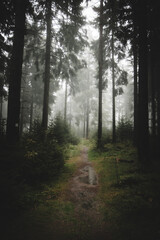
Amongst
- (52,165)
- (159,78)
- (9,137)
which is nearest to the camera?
(9,137)

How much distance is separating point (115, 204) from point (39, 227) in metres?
2.33

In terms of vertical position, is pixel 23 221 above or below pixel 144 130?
Result: below

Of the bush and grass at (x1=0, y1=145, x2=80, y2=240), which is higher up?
the bush

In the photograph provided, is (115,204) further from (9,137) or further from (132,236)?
(9,137)

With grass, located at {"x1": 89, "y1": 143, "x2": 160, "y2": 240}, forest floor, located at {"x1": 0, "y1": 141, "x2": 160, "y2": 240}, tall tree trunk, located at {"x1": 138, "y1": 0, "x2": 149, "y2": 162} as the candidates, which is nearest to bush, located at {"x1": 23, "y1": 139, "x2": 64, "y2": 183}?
forest floor, located at {"x1": 0, "y1": 141, "x2": 160, "y2": 240}

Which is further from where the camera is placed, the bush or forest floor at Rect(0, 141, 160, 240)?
the bush

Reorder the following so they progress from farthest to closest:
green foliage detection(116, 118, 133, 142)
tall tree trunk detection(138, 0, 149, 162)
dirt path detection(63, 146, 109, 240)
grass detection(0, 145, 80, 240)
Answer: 1. green foliage detection(116, 118, 133, 142)
2. tall tree trunk detection(138, 0, 149, 162)
3. dirt path detection(63, 146, 109, 240)
4. grass detection(0, 145, 80, 240)

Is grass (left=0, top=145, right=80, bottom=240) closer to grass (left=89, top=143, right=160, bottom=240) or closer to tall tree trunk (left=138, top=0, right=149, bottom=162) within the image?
grass (left=89, top=143, right=160, bottom=240)

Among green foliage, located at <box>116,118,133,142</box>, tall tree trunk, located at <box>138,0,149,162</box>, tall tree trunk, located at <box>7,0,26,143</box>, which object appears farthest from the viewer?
green foliage, located at <box>116,118,133,142</box>

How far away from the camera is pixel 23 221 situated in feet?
10.0

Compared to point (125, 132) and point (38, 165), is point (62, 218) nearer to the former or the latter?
point (38, 165)

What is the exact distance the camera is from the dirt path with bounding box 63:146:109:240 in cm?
294

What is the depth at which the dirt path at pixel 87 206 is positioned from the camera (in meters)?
2.94

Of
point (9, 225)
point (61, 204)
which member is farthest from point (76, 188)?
point (9, 225)
